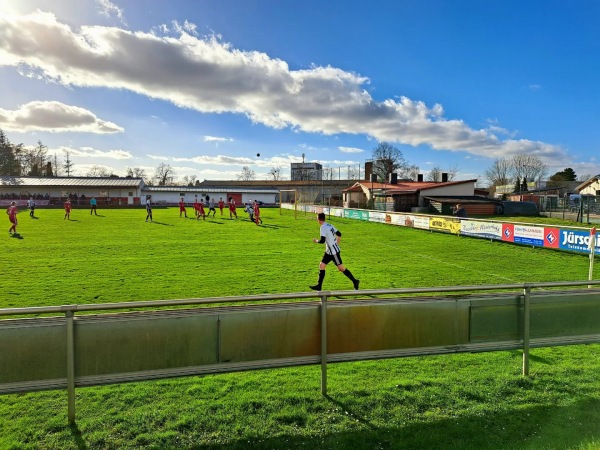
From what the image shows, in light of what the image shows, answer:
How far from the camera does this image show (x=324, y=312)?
153 inches

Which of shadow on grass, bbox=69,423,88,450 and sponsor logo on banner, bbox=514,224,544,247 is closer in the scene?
shadow on grass, bbox=69,423,88,450

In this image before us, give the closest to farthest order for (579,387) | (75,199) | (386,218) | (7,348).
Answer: (7,348), (579,387), (386,218), (75,199)

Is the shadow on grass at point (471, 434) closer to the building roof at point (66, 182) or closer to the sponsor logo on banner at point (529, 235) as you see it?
the sponsor logo on banner at point (529, 235)

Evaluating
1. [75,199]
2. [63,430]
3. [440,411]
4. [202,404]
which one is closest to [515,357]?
[440,411]

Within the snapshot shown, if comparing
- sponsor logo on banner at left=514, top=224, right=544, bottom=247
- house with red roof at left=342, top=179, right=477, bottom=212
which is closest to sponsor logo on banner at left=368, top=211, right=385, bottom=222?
sponsor logo on banner at left=514, top=224, right=544, bottom=247

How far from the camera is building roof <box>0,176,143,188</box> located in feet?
213

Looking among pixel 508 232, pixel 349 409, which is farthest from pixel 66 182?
pixel 349 409

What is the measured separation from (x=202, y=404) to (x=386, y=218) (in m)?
27.9

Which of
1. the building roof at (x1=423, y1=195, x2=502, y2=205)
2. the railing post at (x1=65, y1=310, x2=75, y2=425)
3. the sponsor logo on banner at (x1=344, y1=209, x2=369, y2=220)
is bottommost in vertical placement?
the railing post at (x1=65, y1=310, x2=75, y2=425)

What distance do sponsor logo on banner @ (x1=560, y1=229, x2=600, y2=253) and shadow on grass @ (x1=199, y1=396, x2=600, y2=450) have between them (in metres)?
14.2

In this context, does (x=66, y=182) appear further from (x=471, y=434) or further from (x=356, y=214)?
(x=471, y=434)

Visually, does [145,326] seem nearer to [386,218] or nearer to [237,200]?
[386,218]

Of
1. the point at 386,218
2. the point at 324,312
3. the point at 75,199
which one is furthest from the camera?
the point at 75,199

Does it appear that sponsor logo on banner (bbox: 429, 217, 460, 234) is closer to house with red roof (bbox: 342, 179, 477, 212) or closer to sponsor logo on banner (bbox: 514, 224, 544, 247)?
sponsor logo on banner (bbox: 514, 224, 544, 247)
